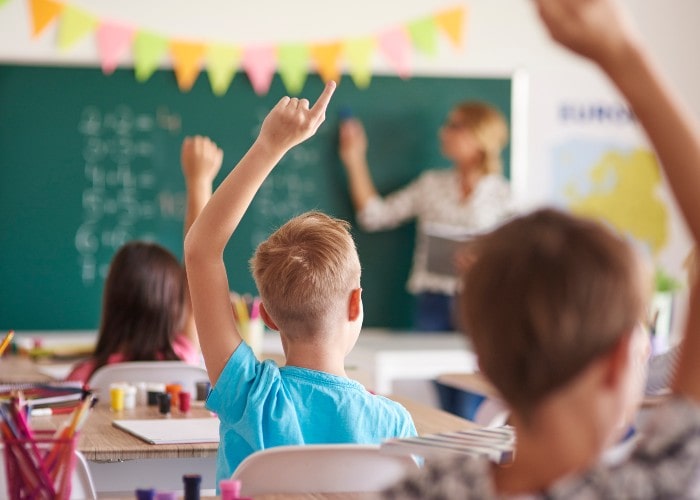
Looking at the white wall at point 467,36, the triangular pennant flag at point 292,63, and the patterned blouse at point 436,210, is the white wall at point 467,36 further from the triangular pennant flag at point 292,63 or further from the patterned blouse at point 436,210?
the patterned blouse at point 436,210

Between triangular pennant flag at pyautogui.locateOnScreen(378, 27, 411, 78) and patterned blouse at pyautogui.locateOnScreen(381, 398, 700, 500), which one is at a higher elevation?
triangular pennant flag at pyautogui.locateOnScreen(378, 27, 411, 78)

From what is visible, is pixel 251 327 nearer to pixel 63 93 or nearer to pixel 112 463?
pixel 112 463

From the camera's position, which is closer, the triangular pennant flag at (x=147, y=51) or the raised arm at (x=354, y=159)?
the triangular pennant flag at (x=147, y=51)

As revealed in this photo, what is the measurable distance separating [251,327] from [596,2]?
2983 mm

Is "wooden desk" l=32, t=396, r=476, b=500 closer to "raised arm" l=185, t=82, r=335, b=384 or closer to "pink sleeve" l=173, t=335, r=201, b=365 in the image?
"raised arm" l=185, t=82, r=335, b=384

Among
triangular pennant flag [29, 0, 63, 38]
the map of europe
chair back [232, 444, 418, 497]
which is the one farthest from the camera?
the map of europe

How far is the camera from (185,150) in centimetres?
255

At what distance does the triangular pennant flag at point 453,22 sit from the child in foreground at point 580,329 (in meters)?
5.08

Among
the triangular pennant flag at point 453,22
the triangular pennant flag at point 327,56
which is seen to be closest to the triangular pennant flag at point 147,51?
the triangular pennant flag at point 327,56

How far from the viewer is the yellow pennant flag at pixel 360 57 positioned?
579 centimetres

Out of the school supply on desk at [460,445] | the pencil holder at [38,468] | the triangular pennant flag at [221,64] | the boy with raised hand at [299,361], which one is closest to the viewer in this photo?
the pencil holder at [38,468]

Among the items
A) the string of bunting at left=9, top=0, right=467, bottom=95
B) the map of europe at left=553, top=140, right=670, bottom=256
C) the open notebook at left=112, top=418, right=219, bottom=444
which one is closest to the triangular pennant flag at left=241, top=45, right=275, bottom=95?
the string of bunting at left=9, top=0, right=467, bottom=95

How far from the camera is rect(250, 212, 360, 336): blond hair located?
73.3 inches

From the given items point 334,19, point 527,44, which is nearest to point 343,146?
point 334,19
